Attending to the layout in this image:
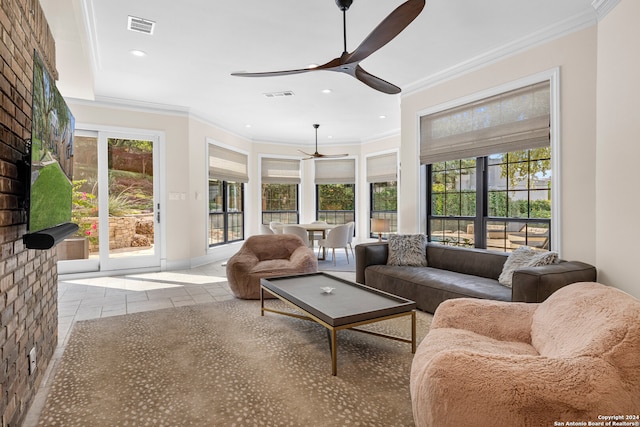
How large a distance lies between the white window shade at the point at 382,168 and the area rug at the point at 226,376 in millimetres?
4810

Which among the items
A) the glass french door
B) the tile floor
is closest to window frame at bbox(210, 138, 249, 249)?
the glass french door

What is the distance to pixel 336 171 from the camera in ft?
29.1

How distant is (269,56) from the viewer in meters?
3.97

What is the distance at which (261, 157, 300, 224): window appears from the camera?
8.57 m

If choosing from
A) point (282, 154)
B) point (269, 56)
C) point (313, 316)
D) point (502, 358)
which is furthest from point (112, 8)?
point (282, 154)

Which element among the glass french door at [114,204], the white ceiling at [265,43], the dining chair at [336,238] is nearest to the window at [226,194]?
the glass french door at [114,204]

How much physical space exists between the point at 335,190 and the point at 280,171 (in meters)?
1.47

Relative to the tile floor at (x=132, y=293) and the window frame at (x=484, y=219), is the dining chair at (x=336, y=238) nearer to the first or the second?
the tile floor at (x=132, y=293)

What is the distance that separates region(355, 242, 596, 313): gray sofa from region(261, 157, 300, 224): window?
4531mm

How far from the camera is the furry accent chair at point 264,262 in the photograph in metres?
4.20

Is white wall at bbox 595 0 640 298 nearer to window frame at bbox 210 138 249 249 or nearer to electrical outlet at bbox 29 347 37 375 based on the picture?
electrical outlet at bbox 29 347 37 375

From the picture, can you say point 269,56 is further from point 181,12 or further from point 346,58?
point 346,58

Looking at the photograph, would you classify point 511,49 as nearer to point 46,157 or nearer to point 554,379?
point 554,379

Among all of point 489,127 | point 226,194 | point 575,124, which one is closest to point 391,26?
point 575,124
